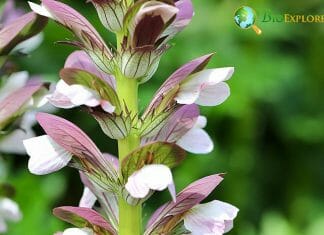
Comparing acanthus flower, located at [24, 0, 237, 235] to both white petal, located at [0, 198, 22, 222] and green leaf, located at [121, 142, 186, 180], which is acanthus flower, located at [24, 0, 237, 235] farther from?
white petal, located at [0, 198, 22, 222]

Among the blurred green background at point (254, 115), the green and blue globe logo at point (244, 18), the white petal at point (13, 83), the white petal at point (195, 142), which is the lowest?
the blurred green background at point (254, 115)

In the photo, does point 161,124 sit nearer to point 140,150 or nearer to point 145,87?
point 140,150

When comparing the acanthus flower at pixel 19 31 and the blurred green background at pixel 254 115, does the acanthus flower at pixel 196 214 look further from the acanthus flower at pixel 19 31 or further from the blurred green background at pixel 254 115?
the blurred green background at pixel 254 115


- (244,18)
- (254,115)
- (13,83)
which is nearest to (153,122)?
(13,83)

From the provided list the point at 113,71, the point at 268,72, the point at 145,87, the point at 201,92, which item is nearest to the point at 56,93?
the point at 113,71

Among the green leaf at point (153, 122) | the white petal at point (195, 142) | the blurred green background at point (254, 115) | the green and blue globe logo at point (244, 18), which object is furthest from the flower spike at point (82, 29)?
the blurred green background at point (254, 115)
